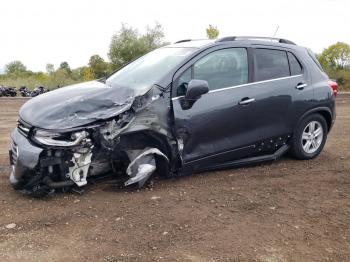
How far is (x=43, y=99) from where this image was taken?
511 centimetres

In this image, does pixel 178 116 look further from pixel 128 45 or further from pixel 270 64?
pixel 128 45

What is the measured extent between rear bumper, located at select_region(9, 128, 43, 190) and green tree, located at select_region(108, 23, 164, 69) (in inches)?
1743

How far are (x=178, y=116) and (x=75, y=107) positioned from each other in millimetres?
1176

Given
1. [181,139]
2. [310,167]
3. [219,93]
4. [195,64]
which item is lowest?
[310,167]

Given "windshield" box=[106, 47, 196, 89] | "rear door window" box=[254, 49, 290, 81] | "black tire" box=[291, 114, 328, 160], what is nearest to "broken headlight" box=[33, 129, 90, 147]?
"windshield" box=[106, 47, 196, 89]

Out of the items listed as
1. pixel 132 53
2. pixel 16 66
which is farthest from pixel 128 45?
pixel 16 66

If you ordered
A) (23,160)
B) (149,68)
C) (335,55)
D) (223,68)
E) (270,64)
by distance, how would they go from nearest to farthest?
(23,160)
(223,68)
(149,68)
(270,64)
(335,55)

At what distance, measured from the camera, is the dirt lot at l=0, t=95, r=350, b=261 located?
11.8ft

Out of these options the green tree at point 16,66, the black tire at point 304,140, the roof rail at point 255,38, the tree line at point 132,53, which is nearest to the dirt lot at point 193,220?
the black tire at point 304,140

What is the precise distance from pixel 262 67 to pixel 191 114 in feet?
4.66

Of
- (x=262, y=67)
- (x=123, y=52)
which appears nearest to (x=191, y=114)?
(x=262, y=67)

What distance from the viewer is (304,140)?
6402 mm

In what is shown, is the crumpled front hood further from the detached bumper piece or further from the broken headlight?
the detached bumper piece

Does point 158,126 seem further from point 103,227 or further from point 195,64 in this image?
point 103,227
